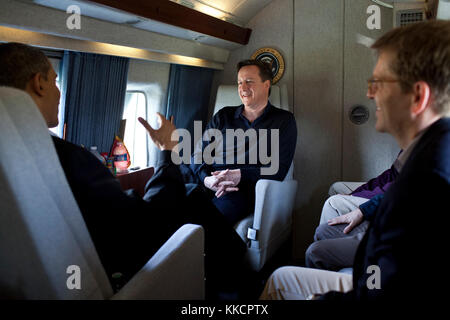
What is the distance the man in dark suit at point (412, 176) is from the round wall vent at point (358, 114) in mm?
2464

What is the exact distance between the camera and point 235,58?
13.2 ft

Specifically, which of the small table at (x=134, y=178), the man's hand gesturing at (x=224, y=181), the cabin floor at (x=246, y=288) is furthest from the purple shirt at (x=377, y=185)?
the small table at (x=134, y=178)

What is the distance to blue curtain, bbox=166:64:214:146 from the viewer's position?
359 centimetres

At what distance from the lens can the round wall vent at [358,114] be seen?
139 inches

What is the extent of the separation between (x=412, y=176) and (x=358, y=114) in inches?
112

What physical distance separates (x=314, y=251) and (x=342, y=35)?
97.6 inches

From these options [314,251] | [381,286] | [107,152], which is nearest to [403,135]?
[381,286]

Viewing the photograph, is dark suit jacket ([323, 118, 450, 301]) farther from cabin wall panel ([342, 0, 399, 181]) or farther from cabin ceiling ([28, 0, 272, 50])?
cabin wall panel ([342, 0, 399, 181])

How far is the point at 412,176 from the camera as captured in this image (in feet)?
2.96

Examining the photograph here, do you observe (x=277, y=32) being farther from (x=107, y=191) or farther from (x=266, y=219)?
(x=107, y=191)

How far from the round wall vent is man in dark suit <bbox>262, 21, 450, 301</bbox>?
2.46m

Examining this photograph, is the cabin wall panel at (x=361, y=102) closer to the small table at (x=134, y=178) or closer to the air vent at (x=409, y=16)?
the air vent at (x=409, y=16)
